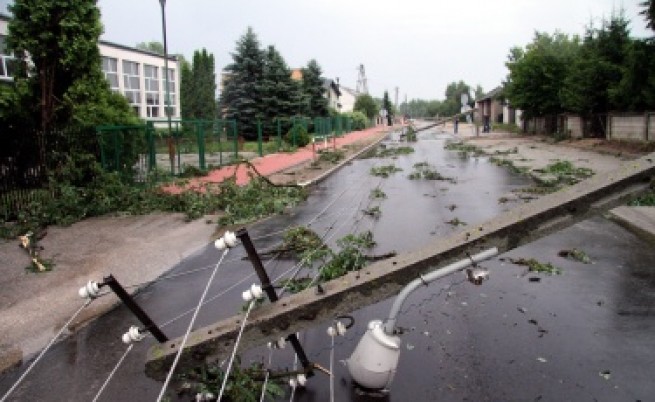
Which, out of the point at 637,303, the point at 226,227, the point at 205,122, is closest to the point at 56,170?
the point at 226,227

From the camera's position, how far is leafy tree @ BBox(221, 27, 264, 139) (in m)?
41.9

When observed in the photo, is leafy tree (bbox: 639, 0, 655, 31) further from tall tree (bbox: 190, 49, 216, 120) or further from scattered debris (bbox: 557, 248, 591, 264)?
tall tree (bbox: 190, 49, 216, 120)

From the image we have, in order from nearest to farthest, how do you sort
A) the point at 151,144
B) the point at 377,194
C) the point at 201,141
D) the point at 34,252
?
1. the point at 34,252
2. the point at 377,194
3. the point at 151,144
4. the point at 201,141

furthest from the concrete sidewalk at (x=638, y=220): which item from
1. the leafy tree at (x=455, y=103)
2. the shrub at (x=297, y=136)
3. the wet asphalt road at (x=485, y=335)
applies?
the leafy tree at (x=455, y=103)

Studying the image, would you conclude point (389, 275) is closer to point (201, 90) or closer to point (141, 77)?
point (141, 77)

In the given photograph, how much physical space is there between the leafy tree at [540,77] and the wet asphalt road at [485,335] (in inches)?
1224

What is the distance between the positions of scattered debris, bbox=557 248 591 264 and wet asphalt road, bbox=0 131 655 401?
0.46ft

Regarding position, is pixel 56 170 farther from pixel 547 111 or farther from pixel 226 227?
pixel 547 111

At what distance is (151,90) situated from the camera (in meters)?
45.0

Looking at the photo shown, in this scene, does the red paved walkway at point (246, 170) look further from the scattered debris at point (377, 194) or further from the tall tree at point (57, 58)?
the scattered debris at point (377, 194)

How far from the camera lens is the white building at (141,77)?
39000mm

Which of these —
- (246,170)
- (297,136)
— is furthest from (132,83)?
(246,170)

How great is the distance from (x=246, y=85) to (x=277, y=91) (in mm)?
2593

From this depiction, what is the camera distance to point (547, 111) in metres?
38.6
